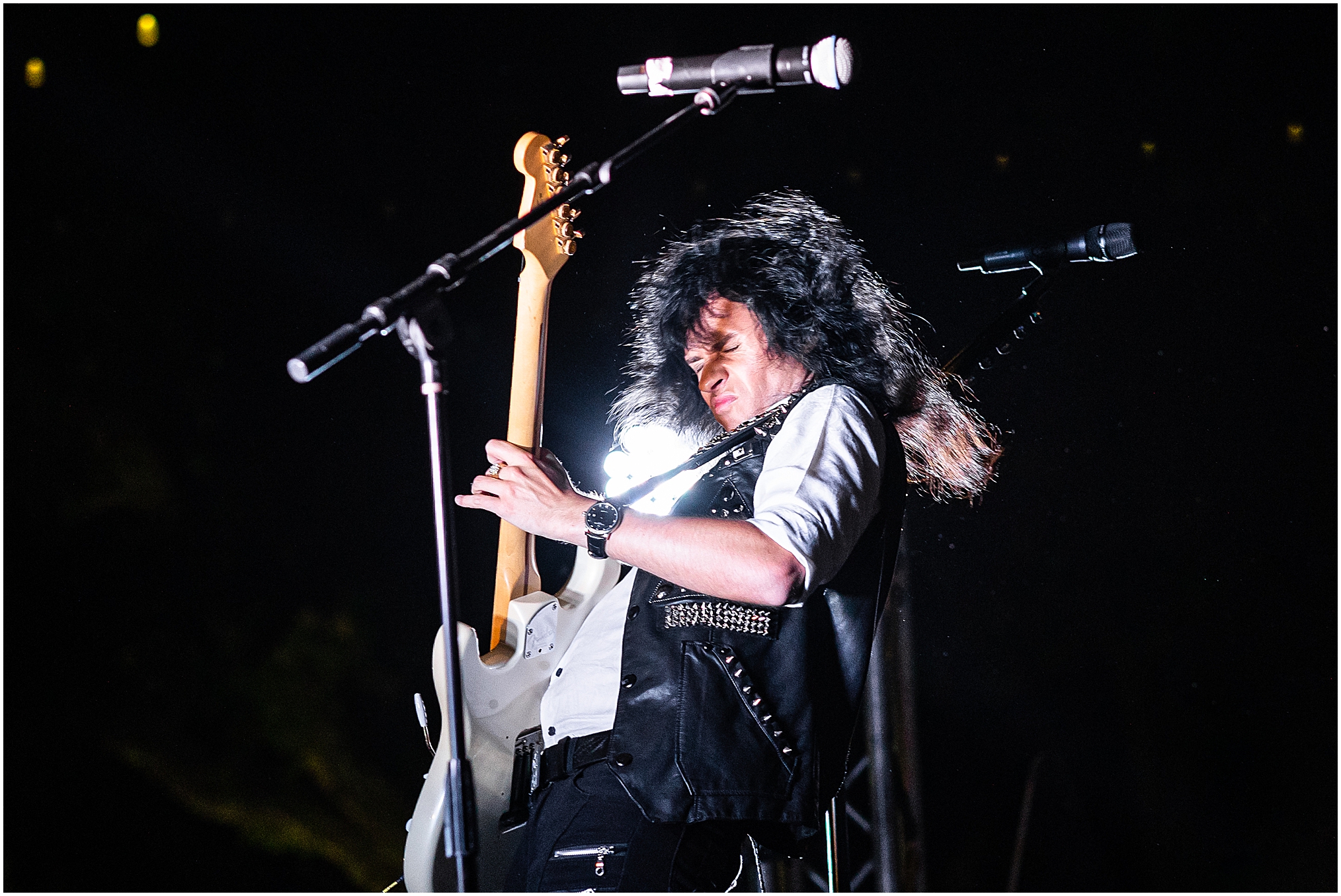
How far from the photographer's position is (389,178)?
8.86ft

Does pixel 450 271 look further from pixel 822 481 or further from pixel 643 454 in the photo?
pixel 643 454

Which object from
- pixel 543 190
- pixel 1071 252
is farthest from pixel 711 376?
pixel 1071 252

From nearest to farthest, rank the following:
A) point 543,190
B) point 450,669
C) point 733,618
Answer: point 450,669
point 733,618
point 543,190

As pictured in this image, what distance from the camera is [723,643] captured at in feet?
4.62

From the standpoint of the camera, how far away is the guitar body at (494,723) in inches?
63.5

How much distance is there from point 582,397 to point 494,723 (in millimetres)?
1191

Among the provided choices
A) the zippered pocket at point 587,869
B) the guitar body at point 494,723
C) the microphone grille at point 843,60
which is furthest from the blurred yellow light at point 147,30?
the zippered pocket at point 587,869

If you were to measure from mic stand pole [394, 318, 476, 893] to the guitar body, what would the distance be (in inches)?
20.0

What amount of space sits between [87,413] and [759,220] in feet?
5.29

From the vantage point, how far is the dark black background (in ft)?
7.79

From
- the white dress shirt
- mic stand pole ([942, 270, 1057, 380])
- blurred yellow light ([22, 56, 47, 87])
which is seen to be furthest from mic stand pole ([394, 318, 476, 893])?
blurred yellow light ([22, 56, 47, 87])

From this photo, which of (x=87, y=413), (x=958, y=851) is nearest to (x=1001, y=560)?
(x=958, y=851)

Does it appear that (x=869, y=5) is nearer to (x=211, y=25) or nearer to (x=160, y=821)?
(x=211, y=25)

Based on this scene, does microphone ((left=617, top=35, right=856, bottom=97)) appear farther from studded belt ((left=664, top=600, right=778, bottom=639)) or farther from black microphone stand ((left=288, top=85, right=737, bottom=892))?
studded belt ((left=664, top=600, right=778, bottom=639))
